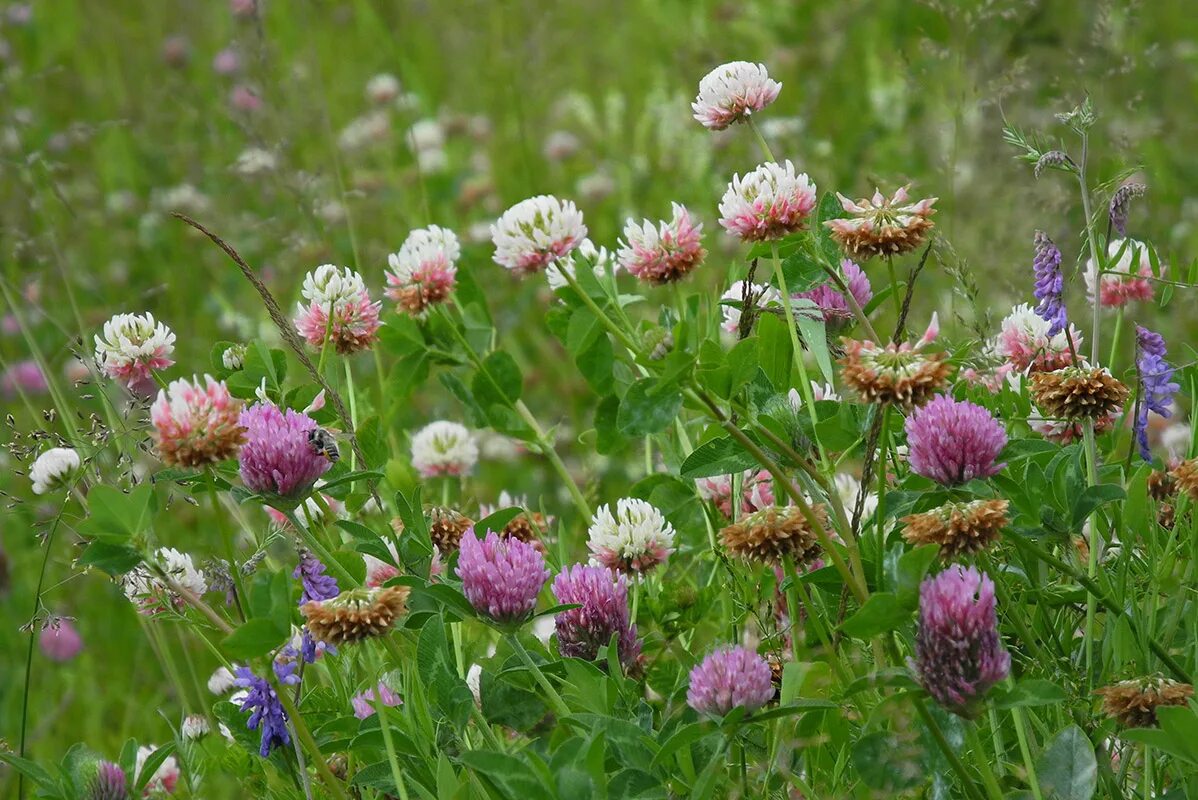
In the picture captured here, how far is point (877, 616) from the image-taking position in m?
0.77

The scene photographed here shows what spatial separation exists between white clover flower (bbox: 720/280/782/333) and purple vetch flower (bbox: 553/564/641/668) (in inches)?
9.4

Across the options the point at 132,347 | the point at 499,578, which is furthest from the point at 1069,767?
the point at 132,347

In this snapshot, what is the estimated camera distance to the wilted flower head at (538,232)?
1066 millimetres

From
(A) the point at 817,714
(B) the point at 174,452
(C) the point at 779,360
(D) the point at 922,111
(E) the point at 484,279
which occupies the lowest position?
(A) the point at 817,714

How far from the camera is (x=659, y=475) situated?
126 cm

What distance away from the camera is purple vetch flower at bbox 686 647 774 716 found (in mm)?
822

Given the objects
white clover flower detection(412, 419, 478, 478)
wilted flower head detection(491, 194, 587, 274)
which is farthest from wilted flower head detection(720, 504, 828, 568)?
white clover flower detection(412, 419, 478, 478)

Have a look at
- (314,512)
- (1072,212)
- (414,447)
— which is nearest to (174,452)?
(314,512)

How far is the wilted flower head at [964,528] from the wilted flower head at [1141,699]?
0.39 feet

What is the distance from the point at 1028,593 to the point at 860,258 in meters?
0.27

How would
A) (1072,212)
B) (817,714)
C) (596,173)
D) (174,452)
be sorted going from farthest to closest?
(596,173) < (1072,212) < (817,714) < (174,452)

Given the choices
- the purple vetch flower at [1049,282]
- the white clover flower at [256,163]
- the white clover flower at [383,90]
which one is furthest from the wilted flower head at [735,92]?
the white clover flower at [383,90]

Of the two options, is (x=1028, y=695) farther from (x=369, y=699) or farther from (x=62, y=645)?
(x=62, y=645)

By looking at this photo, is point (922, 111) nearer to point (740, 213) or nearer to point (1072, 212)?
point (1072, 212)
